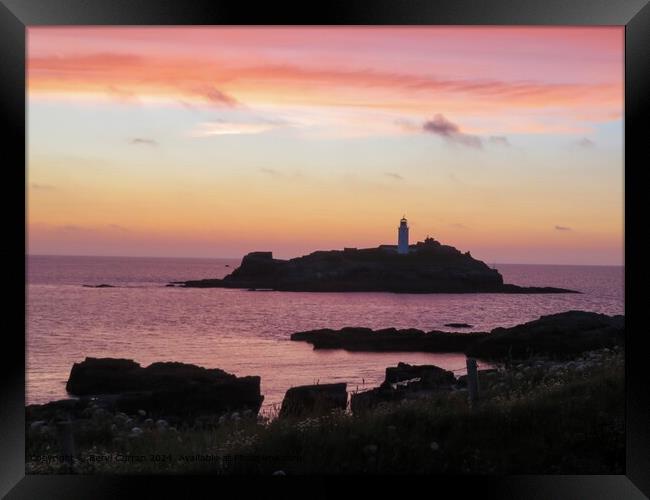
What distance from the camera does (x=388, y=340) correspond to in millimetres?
35000

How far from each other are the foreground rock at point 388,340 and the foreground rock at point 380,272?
40.9 ft

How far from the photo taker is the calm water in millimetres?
30734

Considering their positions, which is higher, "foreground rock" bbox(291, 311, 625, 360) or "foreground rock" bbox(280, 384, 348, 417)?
"foreground rock" bbox(280, 384, 348, 417)

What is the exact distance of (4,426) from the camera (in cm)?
660

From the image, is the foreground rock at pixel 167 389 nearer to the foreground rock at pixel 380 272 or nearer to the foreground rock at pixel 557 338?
the foreground rock at pixel 557 338

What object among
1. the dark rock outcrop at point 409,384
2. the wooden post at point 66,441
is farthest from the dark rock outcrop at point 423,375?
the wooden post at point 66,441

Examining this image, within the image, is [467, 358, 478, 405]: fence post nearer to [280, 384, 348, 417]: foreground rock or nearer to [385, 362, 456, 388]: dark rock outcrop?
[280, 384, 348, 417]: foreground rock

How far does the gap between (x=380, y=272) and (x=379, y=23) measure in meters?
44.3

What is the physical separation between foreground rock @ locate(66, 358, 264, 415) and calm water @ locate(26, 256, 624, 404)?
172 cm

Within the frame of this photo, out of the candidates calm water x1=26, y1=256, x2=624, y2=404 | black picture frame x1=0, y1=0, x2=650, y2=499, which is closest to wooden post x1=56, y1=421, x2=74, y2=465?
black picture frame x1=0, y1=0, x2=650, y2=499

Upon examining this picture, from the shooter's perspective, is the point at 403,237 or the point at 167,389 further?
the point at 403,237

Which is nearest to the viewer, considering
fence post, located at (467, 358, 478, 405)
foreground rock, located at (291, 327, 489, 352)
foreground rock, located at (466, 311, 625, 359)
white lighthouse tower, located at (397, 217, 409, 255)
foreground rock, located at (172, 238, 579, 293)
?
fence post, located at (467, 358, 478, 405)

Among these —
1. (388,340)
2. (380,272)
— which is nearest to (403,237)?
(380,272)

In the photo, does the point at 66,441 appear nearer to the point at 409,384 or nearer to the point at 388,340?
the point at 409,384
